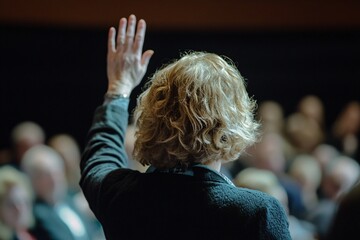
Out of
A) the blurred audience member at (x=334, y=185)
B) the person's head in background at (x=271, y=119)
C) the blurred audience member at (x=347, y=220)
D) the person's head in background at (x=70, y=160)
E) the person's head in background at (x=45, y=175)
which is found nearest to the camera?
the blurred audience member at (x=347, y=220)

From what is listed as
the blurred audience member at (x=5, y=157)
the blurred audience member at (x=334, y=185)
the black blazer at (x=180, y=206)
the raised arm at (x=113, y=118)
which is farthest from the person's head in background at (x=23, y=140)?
the black blazer at (x=180, y=206)

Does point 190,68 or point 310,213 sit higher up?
point 190,68

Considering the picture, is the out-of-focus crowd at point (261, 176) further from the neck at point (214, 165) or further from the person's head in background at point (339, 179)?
the neck at point (214, 165)

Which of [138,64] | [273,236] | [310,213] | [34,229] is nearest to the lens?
[273,236]

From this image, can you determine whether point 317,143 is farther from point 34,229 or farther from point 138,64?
point 138,64

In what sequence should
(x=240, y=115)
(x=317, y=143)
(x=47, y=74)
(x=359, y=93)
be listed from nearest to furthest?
(x=240, y=115)
(x=317, y=143)
(x=47, y=74)
(x=359, y=93)

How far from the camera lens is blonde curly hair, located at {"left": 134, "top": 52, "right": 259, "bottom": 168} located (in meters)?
1.81

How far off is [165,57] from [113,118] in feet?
20.5

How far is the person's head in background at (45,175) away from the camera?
457 centimetres

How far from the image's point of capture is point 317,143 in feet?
23.1

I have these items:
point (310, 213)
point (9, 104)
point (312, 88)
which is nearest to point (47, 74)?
point (9, 104)

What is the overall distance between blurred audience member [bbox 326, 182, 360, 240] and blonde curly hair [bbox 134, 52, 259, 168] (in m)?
0.49

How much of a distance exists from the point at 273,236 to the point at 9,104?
24.5ft

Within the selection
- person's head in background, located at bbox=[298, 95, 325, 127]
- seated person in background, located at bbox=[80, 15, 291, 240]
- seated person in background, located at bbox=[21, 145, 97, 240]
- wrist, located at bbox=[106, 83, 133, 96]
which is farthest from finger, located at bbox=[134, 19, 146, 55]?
person's head in background, located at bbox=[298, 95, 325, 127]
